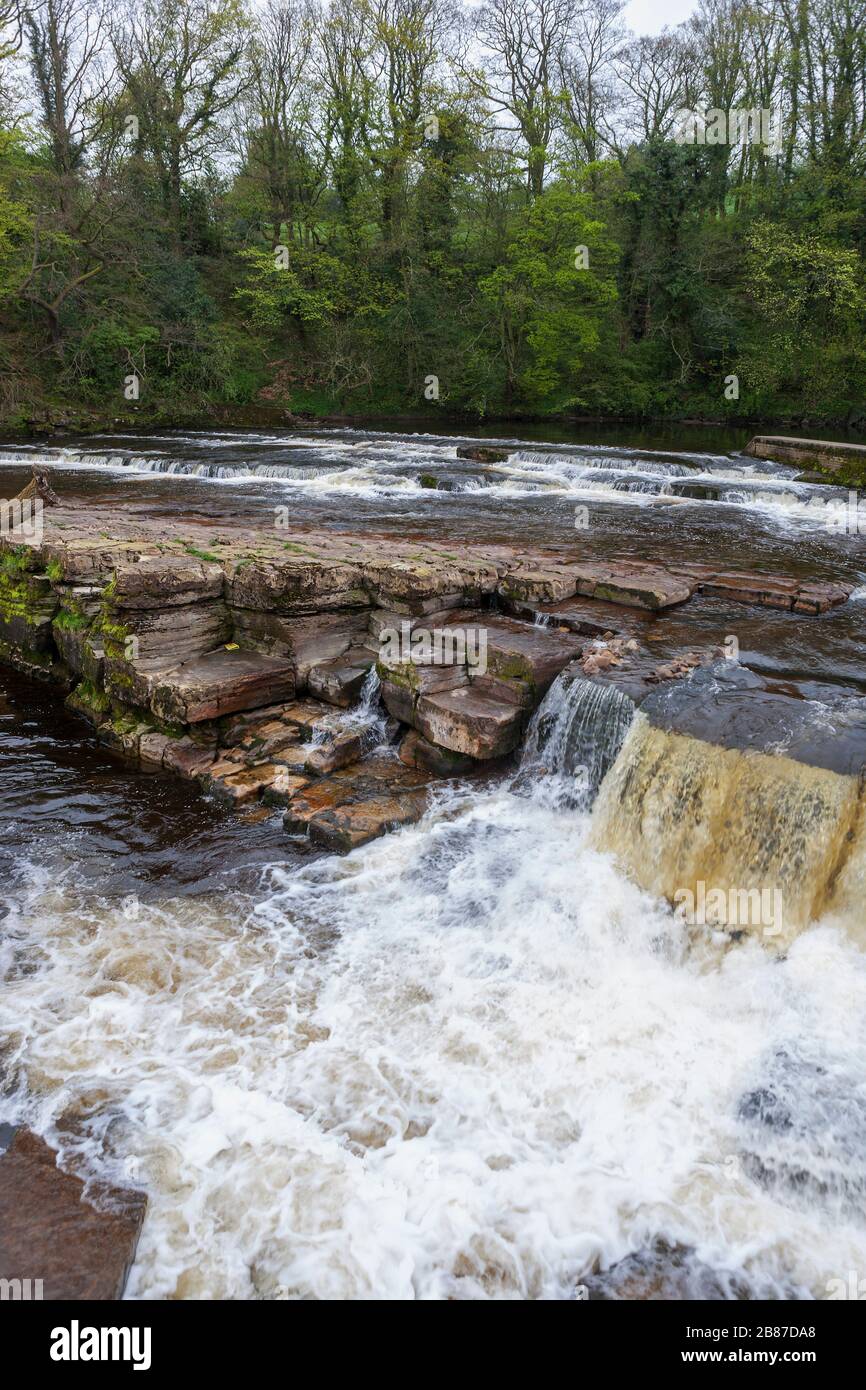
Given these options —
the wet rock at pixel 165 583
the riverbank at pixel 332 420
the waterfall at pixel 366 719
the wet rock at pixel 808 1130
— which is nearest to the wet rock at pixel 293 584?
the wet rock at pixel 165 583

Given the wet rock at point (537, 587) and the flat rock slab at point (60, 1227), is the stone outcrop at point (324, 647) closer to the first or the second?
the wet rock at point (537, 587)

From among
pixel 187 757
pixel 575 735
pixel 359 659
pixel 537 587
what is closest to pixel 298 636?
pixel 359 659

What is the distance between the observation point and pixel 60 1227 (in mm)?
3445

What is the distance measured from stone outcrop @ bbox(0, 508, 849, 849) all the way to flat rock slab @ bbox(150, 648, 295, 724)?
19mm

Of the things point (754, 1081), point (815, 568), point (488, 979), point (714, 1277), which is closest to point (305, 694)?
point (488, 979)

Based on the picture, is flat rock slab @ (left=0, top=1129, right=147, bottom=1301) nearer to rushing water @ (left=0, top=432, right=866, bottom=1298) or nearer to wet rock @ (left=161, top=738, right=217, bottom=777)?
rushing water @ (left=0, top=432, right=866, bottom=1298)

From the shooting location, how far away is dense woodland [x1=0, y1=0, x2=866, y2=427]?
77.0ft

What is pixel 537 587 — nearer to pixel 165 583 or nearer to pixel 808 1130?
pixel 165 583

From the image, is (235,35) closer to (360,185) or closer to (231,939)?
(360,185)

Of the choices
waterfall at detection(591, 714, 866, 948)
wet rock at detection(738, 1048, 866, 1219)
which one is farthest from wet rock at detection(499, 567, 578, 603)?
wet rock at detection(738, 1048, 866, 1219)

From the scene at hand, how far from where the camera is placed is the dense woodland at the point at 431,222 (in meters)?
23.5

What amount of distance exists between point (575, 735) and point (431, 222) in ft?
86.7

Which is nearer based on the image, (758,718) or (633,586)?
(758,718)
